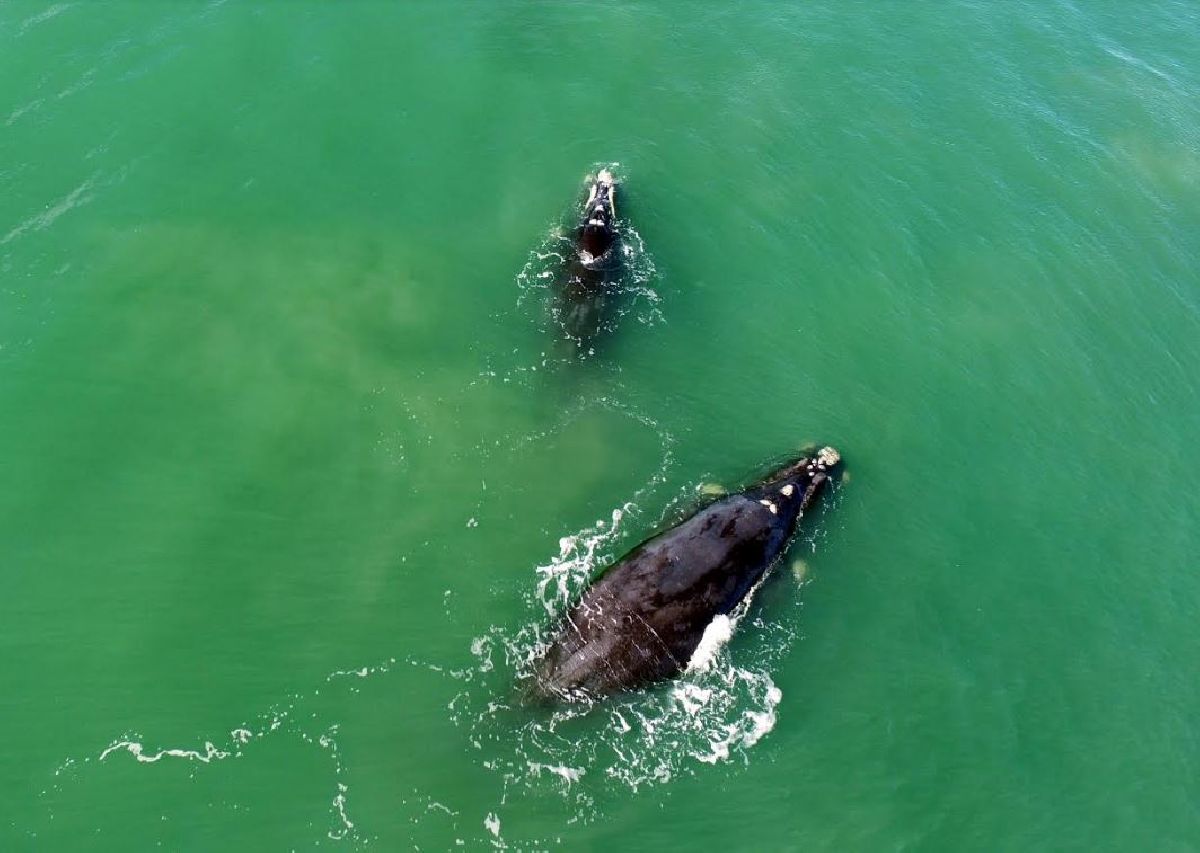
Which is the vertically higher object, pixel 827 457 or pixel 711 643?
pixel 827 457

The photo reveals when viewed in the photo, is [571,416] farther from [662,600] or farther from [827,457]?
[827,457]

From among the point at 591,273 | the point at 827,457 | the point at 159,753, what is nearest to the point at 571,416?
the point at 591,273

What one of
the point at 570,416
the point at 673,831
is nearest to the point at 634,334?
the point at 570,416

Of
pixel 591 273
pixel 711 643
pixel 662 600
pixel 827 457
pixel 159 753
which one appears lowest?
pixel 159 753

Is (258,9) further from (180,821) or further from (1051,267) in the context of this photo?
(1051,267)

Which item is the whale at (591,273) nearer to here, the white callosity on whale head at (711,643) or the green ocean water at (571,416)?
the green ocean water at (571,416)

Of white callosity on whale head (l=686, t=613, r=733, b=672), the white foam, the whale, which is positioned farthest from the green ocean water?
the whale
